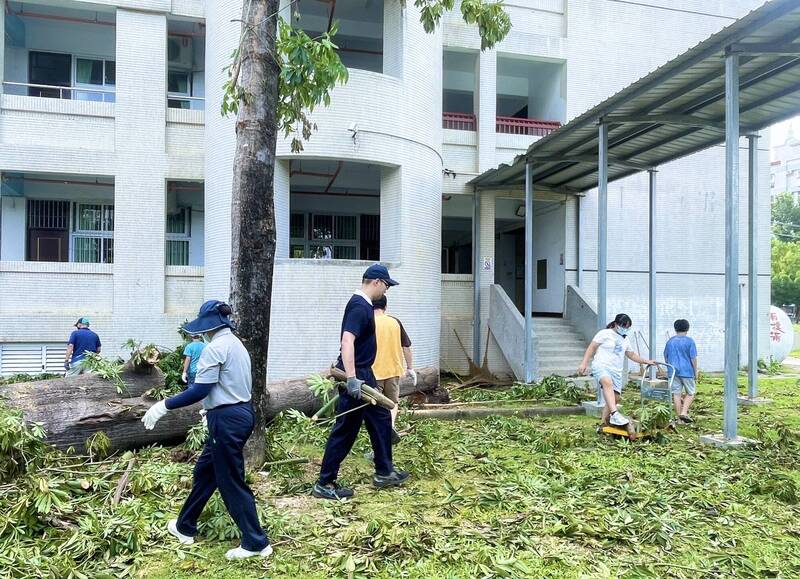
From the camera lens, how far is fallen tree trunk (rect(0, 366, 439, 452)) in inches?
251

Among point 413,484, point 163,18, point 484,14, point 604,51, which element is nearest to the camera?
point 413,484

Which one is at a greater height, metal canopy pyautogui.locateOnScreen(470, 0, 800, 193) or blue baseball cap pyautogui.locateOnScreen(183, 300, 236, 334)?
metal canopy pyautogui.locateOnScreen(470, 0, 800, 193)

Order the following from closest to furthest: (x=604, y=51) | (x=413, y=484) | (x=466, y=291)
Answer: (x=413, y=484) → (x=466, y=291) → (x=604, y=51)

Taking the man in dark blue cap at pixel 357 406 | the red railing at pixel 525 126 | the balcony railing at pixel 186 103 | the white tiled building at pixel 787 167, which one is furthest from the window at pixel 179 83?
the white tiled building at pixel 787 167

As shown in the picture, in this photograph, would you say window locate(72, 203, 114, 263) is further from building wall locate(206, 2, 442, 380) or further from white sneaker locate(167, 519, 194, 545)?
white sneaker locate(167, 519, 194, 545)

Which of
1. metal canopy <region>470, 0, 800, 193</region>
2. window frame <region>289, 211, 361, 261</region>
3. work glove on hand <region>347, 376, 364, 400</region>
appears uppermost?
metal canopy <region>470, 0, 800, 193</region>

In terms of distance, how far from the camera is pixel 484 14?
25.5 feet

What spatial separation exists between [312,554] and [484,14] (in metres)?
6.72

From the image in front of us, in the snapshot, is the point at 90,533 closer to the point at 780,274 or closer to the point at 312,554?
the point at 312,554

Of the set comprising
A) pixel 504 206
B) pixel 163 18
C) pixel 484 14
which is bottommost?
pixel 504 206

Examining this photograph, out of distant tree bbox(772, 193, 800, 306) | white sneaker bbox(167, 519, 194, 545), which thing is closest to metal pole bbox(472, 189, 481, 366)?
white sneaker bbox(167, 519, 194, 545)

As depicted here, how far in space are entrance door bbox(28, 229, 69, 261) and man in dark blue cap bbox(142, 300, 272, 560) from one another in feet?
37.9

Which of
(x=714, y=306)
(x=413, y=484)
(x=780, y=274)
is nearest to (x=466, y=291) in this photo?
(x=714, y=306)

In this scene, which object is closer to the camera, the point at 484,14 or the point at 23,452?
the point at 23,452
